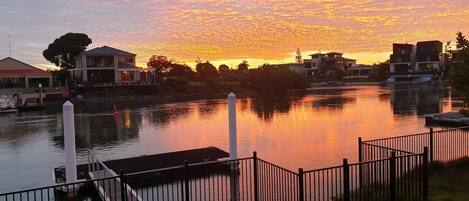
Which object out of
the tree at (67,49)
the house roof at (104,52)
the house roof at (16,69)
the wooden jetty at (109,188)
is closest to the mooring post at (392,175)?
the wooden jetty at (109,188)

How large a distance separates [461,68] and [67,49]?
8638 cm

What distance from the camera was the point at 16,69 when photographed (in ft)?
242

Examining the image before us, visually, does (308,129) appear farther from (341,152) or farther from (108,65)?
(108,65)

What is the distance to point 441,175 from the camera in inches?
484

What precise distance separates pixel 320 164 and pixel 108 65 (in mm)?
63942

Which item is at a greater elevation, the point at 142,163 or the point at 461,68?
the point at 461,68

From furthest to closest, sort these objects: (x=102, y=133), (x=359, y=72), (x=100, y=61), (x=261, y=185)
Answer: (x=359, y=72) < (x=100, y=61) < (x=102, y=133) < (x=261, y=185)

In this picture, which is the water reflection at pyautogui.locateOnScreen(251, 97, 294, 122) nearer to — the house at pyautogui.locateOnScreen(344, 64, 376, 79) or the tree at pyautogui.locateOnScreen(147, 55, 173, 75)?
the tree at pyautogui.locateOnScreen(147, 55, 173, 75)

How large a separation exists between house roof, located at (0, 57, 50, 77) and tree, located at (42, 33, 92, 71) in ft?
45.0

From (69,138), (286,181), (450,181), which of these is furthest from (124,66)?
(450,181)

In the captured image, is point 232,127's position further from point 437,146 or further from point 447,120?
point 447,120

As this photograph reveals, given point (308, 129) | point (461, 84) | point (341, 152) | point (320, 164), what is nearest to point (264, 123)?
point (308, 129)

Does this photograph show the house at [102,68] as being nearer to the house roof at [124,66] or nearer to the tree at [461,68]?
the house roof at [124,66]

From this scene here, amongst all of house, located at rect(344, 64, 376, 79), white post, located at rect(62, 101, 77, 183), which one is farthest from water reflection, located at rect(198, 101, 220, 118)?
house, located at rect(344, 64, 376, 79)
